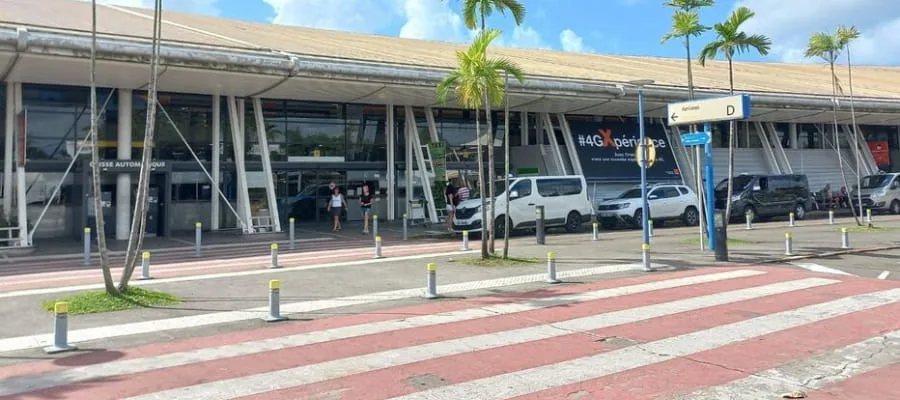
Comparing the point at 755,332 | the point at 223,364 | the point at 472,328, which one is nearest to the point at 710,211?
the point at 755,332

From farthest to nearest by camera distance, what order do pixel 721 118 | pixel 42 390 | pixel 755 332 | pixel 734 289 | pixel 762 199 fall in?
pixel 762 199 < pixel 721 118 < pixel 734 289 < pixel 755 332 < pixel 42 390

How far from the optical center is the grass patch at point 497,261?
13.8 m

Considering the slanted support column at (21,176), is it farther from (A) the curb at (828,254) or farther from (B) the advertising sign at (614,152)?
(B) the advertising sign at (614,152)

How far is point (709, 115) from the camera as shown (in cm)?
1619

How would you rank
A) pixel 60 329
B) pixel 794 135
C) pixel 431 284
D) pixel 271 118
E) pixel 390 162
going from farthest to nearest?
pixel 794 135
pixel 390 162
pixel 271 118
pixel 431 284
pixel 60 329

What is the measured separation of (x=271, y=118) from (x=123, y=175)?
5821 mm

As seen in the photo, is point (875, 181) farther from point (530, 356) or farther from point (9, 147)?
point (9, 147)

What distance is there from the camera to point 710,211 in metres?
16.2

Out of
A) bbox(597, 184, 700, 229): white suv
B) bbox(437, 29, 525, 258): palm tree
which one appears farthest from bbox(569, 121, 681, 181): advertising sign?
bbox(437, 29, 525, 258): palm tree

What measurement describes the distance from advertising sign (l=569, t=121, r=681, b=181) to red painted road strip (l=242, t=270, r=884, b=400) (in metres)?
21.3

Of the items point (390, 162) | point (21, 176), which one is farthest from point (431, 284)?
point (390, 162)

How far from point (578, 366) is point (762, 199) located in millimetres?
24311

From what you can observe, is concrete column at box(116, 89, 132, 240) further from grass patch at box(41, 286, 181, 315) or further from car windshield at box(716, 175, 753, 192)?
car windshield at box(716, 175, 753, 192)

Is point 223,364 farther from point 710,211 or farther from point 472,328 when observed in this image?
point 710,211
